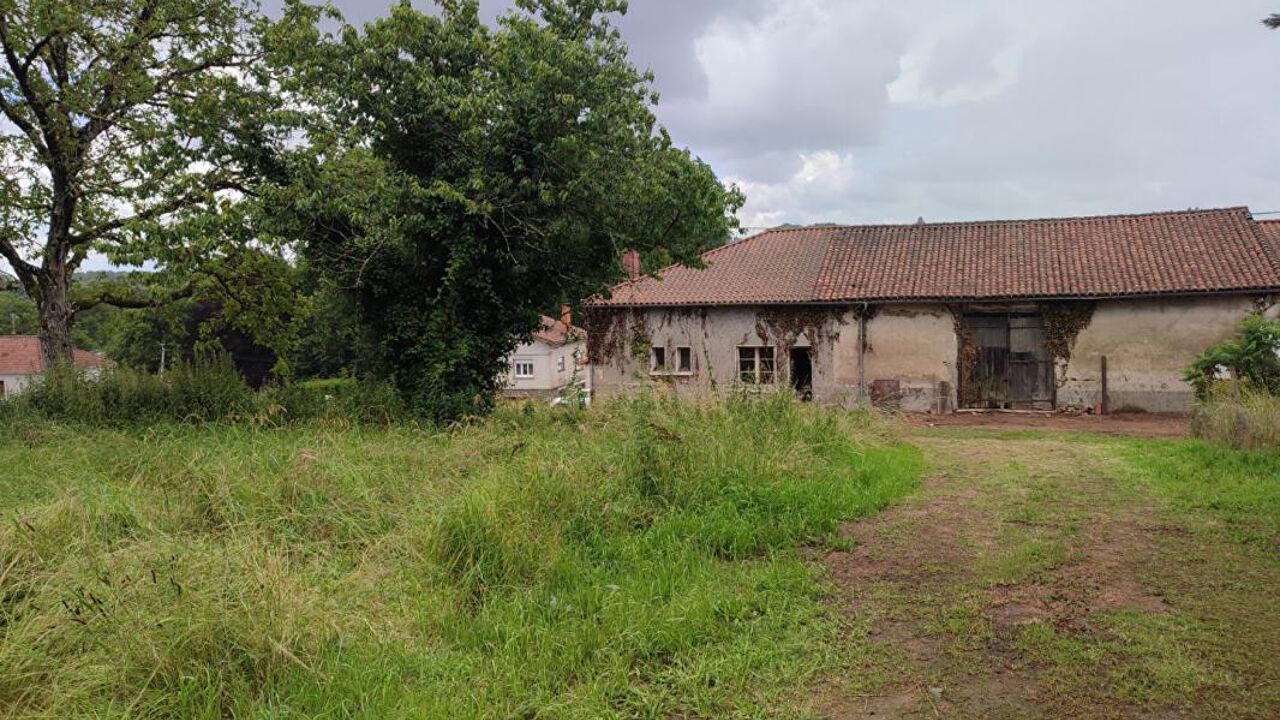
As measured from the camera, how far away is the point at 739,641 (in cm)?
433

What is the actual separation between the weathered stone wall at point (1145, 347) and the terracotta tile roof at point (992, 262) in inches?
23.9

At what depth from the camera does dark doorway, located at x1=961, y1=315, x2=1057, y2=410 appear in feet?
65.3

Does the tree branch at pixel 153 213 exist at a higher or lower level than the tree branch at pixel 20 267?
higher

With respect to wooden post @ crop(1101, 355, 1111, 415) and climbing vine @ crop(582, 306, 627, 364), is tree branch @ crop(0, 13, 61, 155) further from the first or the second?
wooden post @ crop(1101, 355, 1111, 415)

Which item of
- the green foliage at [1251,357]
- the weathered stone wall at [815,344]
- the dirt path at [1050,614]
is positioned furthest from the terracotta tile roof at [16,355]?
the green foliage at [1251,357]

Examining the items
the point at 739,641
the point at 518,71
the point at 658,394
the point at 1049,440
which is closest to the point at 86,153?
the point at 518,71

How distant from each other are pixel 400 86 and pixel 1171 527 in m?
11.5

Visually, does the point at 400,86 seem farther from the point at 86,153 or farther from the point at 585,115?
the point at 86,153

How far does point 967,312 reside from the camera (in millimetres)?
20203

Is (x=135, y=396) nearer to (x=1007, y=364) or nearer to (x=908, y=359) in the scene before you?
(x=908, y=359)

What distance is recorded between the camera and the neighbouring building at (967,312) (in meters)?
18.7

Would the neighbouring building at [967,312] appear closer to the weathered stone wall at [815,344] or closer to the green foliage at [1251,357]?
the weathered stone wall at [815,344]

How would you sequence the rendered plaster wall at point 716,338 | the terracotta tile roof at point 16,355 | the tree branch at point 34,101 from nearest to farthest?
the tree branch at point 34,101, the rendered plaster wall at point 716,338, the terracotta tile roof at point 16,355

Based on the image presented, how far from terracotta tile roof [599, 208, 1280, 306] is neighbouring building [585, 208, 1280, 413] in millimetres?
56
